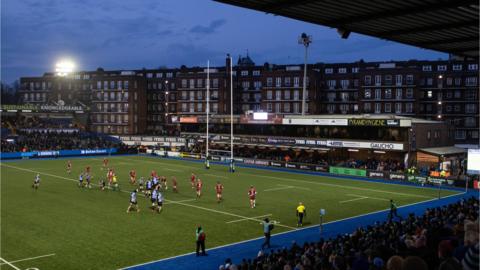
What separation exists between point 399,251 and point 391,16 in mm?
9069

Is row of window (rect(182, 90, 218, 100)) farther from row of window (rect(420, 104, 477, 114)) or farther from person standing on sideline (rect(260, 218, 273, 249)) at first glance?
person standing on sideline (rect(260, 218, 273, 249))

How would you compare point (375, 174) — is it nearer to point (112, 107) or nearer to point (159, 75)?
point (112, 107)

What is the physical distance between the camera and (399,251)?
10.6 meters

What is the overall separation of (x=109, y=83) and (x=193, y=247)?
97465 mm

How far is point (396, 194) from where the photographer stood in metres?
42.1

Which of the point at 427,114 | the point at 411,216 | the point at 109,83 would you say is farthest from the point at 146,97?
the point at 411,216

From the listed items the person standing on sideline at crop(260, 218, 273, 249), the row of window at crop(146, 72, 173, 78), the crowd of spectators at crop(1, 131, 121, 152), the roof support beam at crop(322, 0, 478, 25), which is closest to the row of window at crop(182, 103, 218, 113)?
the row of window at crop(146, 72, 173, 78)

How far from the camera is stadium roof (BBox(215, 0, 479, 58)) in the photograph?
14828mm

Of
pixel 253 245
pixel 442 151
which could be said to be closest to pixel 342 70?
pixel 442 151

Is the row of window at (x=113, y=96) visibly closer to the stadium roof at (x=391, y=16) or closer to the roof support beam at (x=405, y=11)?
the stadium roof at (x=391, y=16)

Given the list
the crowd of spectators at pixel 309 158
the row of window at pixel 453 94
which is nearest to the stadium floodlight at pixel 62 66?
the crowd of spectators at pixel 309 158

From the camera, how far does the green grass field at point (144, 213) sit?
22.4 metres

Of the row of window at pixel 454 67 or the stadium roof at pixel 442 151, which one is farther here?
the row of window at pixel 454 67

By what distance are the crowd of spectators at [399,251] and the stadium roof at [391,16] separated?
710 cm
